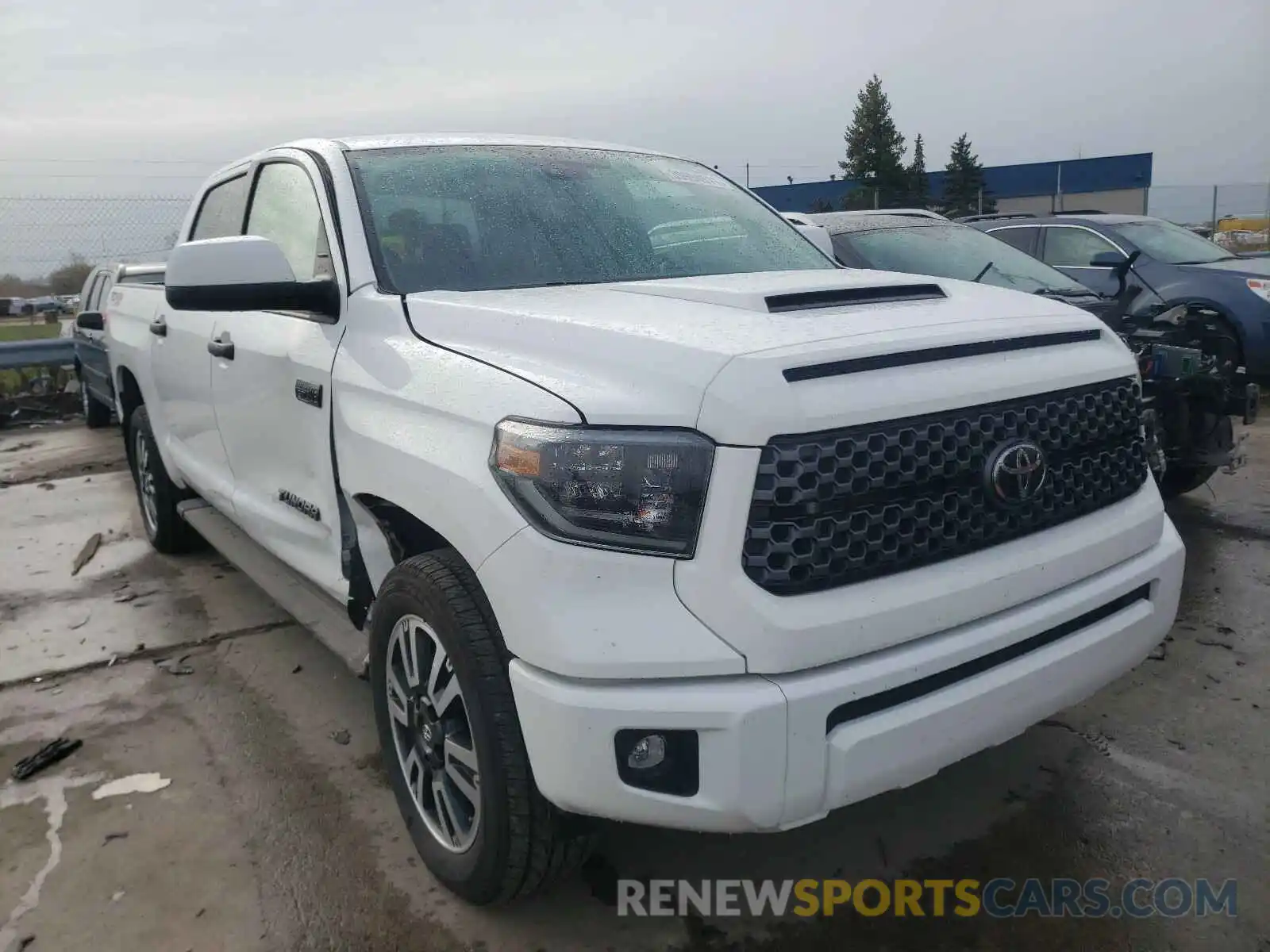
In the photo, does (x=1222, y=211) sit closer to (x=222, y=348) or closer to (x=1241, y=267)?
(x=1241, y=267)

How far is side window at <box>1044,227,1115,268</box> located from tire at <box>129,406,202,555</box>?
7.47 metres

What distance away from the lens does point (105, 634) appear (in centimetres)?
455

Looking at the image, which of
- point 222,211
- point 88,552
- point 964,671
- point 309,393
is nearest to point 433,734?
point 309,393

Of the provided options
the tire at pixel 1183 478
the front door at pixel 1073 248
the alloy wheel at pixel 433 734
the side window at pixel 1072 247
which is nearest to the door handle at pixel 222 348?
the alloy wheel at pixel 433 734

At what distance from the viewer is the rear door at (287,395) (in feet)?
9.80

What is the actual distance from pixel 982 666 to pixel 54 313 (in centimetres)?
1323

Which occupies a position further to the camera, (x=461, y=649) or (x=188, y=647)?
(x=188, y=647)

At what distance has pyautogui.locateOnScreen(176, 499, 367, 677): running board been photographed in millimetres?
3031

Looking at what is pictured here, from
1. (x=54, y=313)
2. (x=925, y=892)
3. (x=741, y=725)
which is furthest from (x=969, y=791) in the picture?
(x=54, y=313)

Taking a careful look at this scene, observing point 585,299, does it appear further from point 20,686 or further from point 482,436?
point 20,686

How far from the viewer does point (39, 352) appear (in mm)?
11336

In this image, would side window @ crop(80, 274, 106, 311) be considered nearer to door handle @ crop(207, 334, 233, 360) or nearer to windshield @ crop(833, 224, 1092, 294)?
door handle @ crop(207, 334, 233, 360)

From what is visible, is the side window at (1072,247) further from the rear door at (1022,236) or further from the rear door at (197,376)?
the rear door at (197,376)

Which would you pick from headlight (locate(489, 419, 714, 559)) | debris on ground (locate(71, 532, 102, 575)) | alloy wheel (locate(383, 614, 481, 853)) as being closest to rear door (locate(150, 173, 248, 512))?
debris on ground (locate(71, 532, 102, 575))
